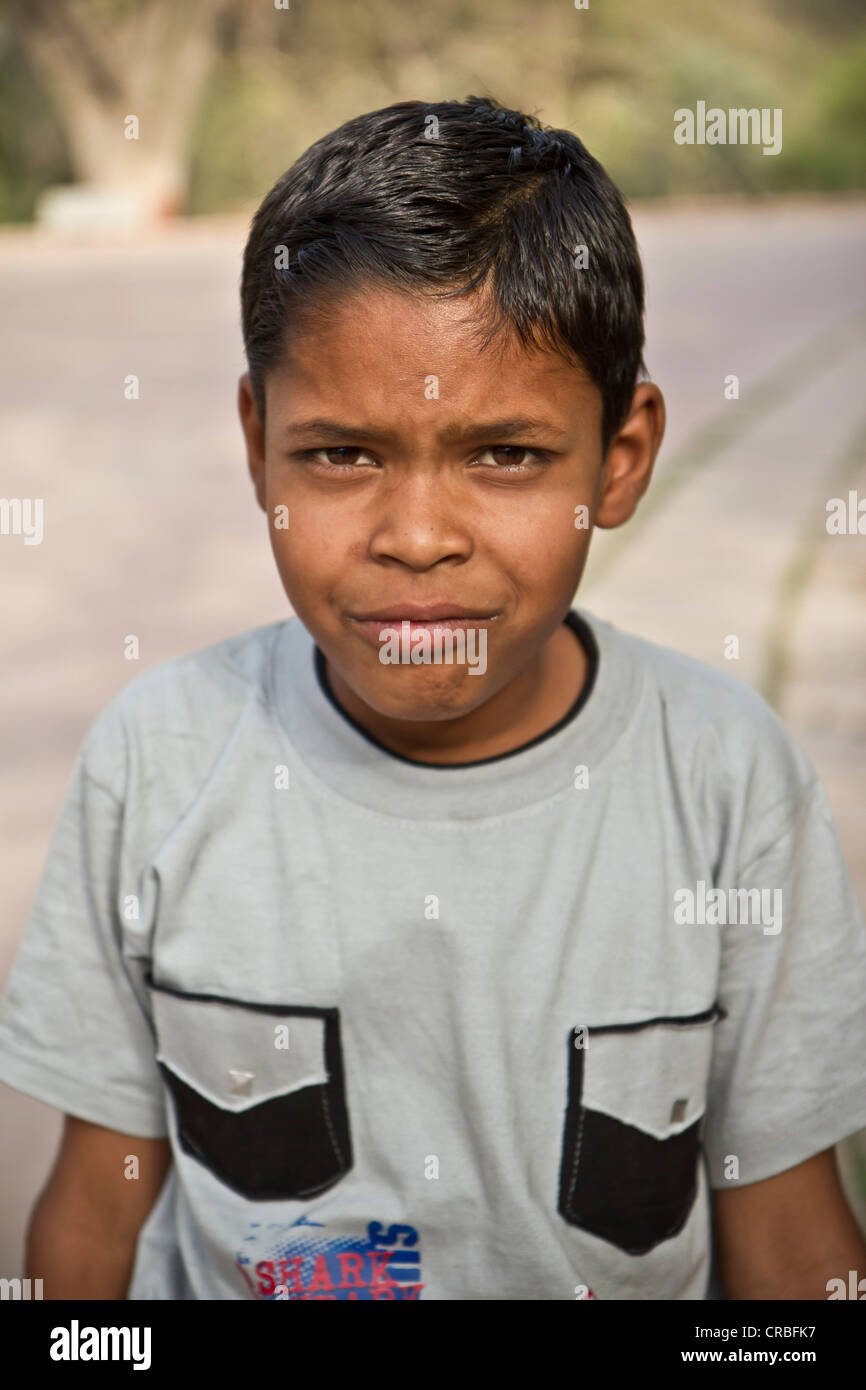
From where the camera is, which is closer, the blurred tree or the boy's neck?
the boy's neck

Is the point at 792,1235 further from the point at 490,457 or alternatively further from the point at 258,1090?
the point at 490,457

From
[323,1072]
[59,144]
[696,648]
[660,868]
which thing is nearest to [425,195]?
[660,868]

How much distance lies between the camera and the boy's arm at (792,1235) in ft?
4.16

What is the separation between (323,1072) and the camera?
1220 mm

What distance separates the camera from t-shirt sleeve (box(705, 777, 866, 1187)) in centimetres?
124

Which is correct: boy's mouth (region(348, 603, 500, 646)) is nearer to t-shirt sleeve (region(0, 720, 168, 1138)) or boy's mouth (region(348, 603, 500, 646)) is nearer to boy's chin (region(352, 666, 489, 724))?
boy's chin (region(352, 666, 489, 724))

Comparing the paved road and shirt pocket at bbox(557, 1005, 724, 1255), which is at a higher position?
the paved road

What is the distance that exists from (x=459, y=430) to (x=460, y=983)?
17.3 inches

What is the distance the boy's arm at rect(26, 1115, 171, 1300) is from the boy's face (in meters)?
0.48

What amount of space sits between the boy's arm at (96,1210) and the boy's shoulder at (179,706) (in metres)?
0.32

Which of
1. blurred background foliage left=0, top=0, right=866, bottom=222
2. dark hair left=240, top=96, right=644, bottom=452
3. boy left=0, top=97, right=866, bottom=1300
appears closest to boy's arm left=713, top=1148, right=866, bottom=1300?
boy left=0, top=97, right=866, bottom=1300

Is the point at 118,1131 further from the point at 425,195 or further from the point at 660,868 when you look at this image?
the point at 425,195

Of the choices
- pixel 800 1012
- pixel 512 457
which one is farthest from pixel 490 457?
pixel 800 1012

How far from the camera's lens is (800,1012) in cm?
125
